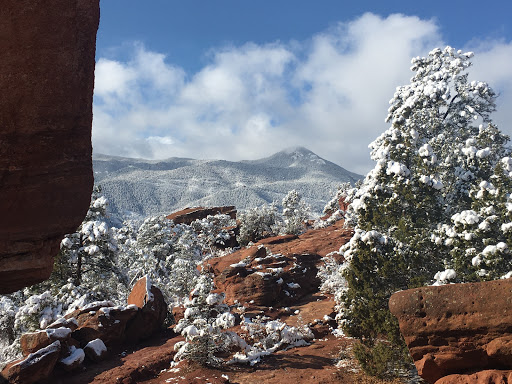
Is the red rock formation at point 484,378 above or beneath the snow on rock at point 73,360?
above

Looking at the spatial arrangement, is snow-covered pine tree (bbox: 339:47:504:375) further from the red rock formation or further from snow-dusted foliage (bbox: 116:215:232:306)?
snow-dusted foliage (bbox: 116:215:232:306)

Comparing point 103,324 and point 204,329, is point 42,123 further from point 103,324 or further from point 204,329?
point 103,324

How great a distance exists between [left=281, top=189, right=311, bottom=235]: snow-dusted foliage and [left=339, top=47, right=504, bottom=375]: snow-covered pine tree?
65.5 ft

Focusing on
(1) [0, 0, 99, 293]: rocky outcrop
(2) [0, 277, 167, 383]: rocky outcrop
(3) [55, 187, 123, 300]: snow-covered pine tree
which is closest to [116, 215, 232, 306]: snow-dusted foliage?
(3) [55, 187, 123, 300]: snow-covered pine tree

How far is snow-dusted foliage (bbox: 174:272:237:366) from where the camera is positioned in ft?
40.5

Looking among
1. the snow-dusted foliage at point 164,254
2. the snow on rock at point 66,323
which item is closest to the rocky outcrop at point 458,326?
the snow on rock at point 66,323

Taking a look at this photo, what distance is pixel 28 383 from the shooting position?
38.6 ft

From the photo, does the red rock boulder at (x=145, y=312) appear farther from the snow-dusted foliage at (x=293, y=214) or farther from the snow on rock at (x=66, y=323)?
the snow-dusted foliage at (x=293, y=214)

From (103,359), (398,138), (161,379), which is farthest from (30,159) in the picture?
(398,138)

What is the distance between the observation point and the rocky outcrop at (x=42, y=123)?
318 centimetres

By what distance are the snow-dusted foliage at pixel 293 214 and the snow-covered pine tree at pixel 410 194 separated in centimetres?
1997

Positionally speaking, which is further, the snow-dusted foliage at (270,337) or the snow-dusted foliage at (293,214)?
the snow-dusted foliage at (293,214)

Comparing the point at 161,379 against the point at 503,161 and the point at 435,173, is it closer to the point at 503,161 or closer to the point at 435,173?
the point at 435,173

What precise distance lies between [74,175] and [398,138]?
555 inches
